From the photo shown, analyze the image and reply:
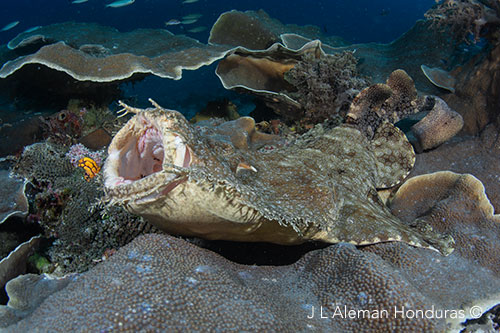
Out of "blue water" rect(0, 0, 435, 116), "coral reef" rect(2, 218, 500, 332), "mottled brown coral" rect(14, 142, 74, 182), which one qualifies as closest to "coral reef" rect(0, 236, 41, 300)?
"coral reef" rect(2, 218, 500, 332)

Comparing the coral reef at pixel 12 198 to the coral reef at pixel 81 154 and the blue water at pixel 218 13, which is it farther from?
the blue water at pixel 218 13

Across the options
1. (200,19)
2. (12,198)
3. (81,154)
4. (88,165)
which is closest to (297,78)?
(88,165)

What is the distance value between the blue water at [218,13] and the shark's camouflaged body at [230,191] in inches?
825

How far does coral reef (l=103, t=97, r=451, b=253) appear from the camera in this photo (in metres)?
1.89

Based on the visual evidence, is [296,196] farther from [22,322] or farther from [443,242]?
[22,322]

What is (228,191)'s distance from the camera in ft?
6.19

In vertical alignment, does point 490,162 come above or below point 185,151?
below

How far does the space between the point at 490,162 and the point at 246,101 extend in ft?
18.1

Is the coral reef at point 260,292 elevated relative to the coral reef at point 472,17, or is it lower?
lower

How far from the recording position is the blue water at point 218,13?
3966 centimetres

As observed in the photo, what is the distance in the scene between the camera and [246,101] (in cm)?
823

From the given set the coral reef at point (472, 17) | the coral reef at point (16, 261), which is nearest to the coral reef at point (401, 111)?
the coral reef at point (472, 17)

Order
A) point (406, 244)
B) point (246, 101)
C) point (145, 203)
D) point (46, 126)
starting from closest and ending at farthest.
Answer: point (145, 203) → point (406, 244) → point (46, 126) → point (246, 101)

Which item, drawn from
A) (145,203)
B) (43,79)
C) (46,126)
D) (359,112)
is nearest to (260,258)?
(145,203)
